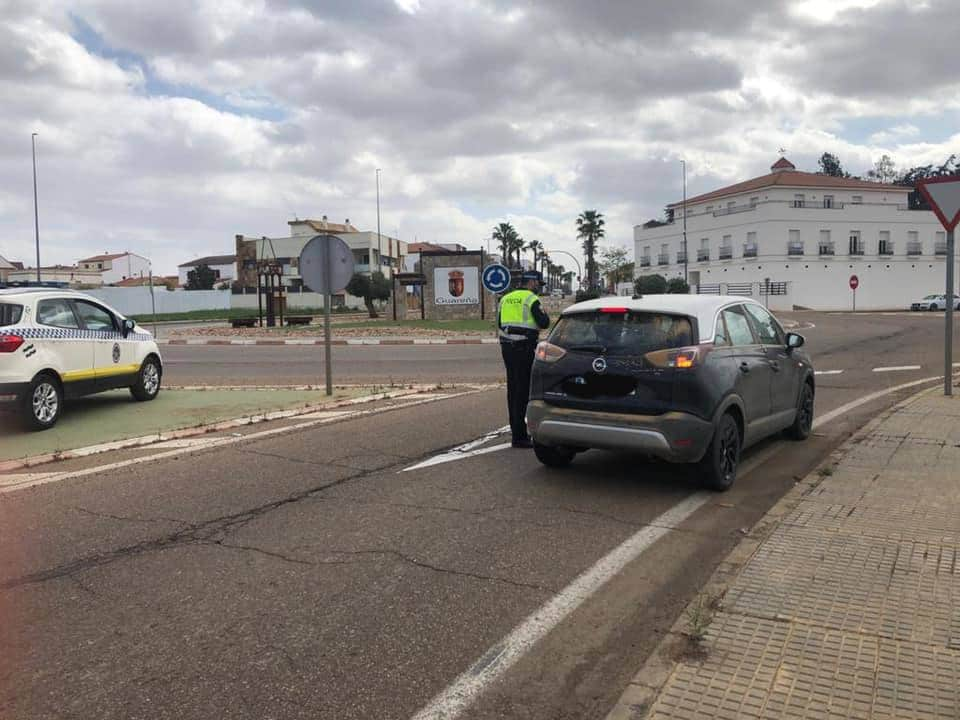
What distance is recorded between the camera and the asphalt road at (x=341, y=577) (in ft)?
10.8

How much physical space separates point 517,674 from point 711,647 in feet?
2.75

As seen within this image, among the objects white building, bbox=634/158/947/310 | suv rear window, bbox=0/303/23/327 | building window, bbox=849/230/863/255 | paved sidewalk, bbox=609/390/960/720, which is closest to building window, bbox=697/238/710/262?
white building, bbox=634/158/947/310

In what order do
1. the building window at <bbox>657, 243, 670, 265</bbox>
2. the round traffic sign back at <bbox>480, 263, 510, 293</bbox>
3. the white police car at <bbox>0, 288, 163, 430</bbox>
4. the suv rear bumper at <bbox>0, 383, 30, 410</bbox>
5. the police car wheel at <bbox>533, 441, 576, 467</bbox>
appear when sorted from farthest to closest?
the building window at <bbox>657, 243, 670, 265</bbox>, the round traffic sign back at <bbox>480, 263, 510, 293</bbox>, the white police car at <bbox>0, 288, 163, 430</bbox>, the suv rear bumper at <bbox>0, 383, 30, 410</bbox>, the police car wheel at <bbox>533, 441, 576, 467</bbox>

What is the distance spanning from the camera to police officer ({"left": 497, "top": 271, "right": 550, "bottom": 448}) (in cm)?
791

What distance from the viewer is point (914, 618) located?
3.71 metres

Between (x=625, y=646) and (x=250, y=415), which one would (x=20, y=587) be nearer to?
(x=625, y=646)

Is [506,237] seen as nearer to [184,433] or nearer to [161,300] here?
[161,300]

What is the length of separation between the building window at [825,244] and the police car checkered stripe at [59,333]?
234ft

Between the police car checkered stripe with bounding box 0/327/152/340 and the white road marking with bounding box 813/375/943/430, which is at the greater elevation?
the police car checkered stripe with bounding box 0/327/152/340

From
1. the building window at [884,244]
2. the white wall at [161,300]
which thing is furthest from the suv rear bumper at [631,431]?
the building window at [884,244]

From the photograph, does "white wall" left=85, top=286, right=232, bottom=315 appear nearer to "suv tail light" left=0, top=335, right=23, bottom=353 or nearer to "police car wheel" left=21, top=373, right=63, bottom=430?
"police car wheel" left=21, top=373, right=63, bottom=430

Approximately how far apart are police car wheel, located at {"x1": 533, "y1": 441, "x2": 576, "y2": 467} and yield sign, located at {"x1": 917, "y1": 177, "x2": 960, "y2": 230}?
Answer: 657 centimetres

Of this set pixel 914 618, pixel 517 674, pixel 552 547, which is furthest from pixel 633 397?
pixel 517 674

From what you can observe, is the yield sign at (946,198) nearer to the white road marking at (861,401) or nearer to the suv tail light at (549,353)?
the white road marking at (861,401)
